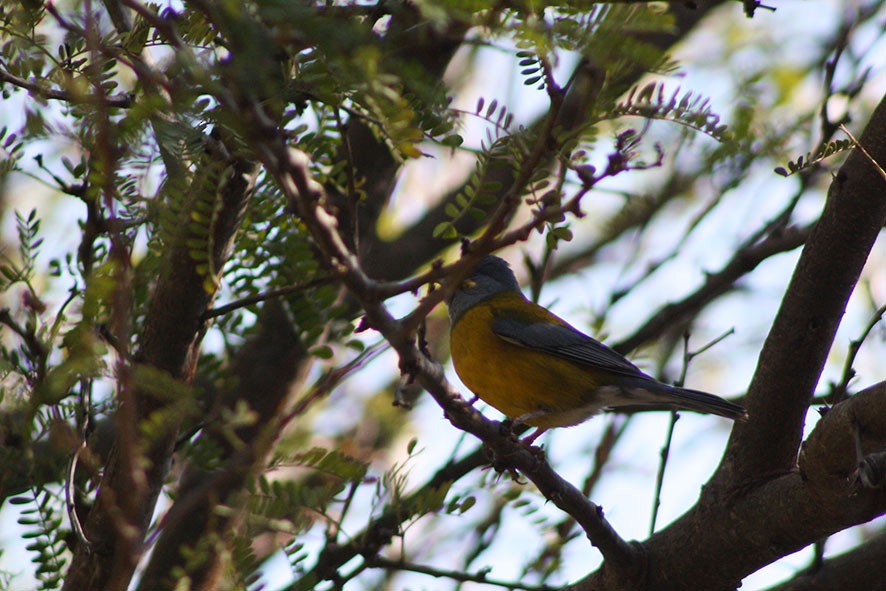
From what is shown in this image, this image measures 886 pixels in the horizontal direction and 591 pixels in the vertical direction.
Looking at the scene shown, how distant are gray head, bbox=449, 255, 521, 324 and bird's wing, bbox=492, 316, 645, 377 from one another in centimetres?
42

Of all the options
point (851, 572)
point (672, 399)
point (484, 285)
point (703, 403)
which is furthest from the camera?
point (484, 285)

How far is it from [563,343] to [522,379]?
1.29 feet

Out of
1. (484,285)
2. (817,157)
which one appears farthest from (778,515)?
(484,285)

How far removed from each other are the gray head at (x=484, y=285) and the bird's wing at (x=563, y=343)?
423 mm

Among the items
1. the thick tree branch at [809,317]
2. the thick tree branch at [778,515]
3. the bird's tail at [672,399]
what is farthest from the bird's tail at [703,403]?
the thick tree branch at [778,515]

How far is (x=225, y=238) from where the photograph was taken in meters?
3.72

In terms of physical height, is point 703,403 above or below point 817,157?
above

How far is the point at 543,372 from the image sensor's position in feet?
17.5

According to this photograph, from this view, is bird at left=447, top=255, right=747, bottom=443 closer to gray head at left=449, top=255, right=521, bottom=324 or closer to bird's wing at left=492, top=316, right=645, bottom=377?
bird's wing at left=492, top=316, right=645, bottom=377

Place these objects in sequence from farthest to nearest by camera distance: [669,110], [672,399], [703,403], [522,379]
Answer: [522,379] < [672,399] < [703,403] < [669,110]

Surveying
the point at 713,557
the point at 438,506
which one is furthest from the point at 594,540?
the point at 438,506

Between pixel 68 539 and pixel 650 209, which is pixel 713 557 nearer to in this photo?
pixel 68 539

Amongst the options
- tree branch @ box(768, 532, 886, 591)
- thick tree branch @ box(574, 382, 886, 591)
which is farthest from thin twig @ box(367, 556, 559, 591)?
tree branch @ box(768, 532, 886, 591)

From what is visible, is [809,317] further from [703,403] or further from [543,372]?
[543,372]
